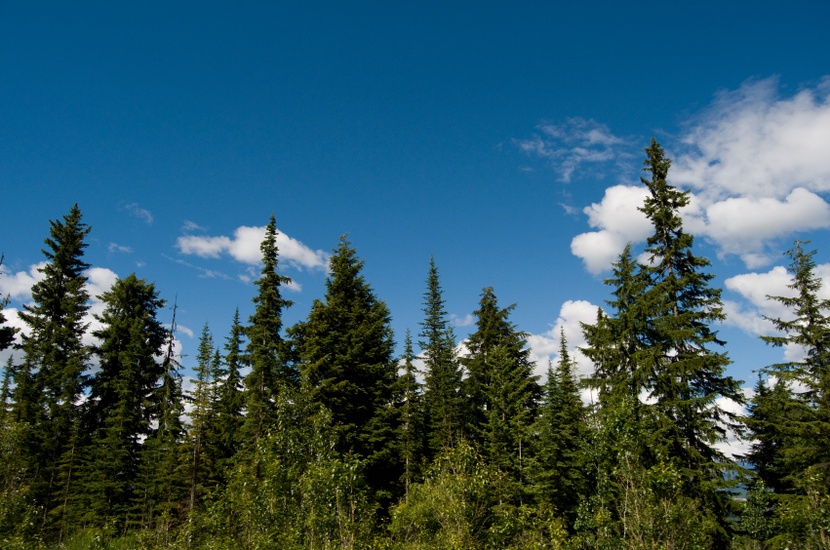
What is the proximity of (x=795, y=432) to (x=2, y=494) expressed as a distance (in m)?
36.9

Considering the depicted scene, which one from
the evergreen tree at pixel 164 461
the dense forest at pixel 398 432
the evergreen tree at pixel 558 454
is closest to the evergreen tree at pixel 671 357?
the dense forest at pixel 398 432

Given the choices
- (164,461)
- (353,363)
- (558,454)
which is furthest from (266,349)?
(558,454)

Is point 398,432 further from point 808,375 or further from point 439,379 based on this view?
point 808,375

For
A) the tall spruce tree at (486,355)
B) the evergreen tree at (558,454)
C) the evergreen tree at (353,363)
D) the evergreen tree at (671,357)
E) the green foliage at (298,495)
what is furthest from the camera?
the tall spruce tree at (486,355)

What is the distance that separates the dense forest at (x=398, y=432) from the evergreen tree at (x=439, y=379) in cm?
22

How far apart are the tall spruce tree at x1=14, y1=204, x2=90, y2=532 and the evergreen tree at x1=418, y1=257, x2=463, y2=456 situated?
2790cm

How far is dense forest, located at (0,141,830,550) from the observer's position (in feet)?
48.6

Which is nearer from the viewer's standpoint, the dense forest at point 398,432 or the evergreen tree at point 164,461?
the dense forest at point 398,432

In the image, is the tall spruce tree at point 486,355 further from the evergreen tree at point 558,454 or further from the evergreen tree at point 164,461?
the evergreen tree at point 164,461

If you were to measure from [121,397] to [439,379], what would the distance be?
84.3 ft

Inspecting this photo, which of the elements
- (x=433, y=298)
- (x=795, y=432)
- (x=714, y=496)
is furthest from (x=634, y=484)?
(x=433, y=298)

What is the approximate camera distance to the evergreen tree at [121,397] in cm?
3409

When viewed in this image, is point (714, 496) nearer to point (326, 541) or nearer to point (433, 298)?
point (326, 541)

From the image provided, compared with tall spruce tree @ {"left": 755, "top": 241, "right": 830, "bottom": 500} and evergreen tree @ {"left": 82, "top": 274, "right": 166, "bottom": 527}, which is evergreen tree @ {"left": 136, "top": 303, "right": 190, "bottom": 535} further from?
tall spruce tree @ {"left": 755, "top": 241, "right": 830, "bottom": 500}
